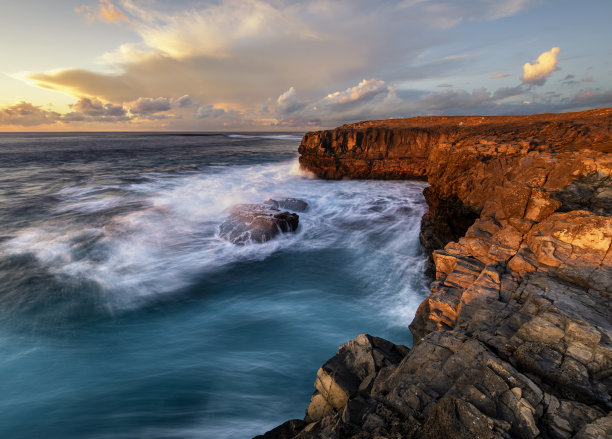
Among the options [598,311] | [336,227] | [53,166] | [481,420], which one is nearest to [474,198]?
[598,311]

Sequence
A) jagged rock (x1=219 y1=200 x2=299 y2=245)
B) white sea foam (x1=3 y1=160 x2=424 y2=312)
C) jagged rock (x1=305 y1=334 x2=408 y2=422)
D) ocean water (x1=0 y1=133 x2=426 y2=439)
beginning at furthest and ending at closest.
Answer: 1. jagged rock (x1=219 y1=200 x2=299 y2=245)
2. white sea foam (x1=3 y1=160 x2=424 y2=312)
3. ocean water (x1=0 y1=133 x2=426 y2=439)
4. jagged rock (x1=305 y1=334 x2=408 y2=422)

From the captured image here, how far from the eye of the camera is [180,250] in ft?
42.9

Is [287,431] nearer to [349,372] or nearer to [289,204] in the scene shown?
[349,372]

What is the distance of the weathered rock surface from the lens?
13.7 meters

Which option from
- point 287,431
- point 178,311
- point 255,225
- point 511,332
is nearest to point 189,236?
point 255,225

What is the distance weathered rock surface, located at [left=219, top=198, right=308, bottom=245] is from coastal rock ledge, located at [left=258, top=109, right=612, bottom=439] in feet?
28.8

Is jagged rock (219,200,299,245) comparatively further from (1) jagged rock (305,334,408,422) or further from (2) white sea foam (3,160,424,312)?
(1) jagged rock (305,334,408,422)

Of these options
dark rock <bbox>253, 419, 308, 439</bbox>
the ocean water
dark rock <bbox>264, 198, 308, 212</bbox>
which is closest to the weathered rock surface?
the ocean water

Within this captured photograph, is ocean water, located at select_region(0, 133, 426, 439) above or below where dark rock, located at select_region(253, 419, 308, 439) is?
below

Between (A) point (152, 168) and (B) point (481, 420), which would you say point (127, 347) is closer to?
(B) point (481, 420)

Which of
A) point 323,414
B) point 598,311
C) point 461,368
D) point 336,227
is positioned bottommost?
point 336,227

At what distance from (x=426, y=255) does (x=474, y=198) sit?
3.56 metres

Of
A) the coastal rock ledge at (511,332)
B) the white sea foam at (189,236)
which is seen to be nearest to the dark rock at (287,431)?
the coastal rock ledge at (511,332)

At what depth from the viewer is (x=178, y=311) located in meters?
9.02
